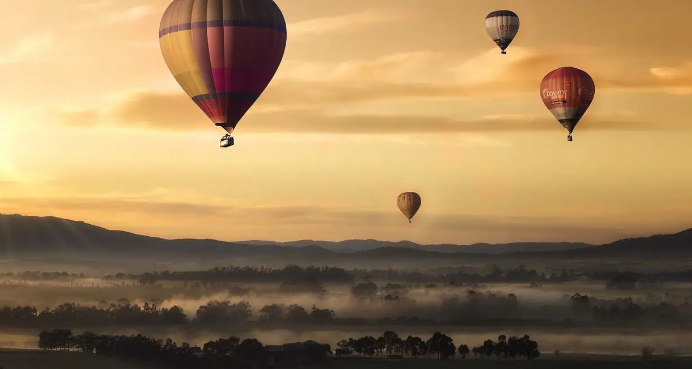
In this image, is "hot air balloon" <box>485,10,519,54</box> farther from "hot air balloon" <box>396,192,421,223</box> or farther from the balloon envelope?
"hot air balloon" <box>396,192,421,223</box>

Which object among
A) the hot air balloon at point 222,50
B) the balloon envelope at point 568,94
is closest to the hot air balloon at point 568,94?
the balloon envelope at point 568,94

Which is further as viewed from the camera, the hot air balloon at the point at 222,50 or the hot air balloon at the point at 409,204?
the hot air balloon at the point at 409,204

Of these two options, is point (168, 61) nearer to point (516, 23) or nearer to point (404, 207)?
point (516, 23)

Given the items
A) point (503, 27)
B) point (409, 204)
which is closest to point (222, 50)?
point (503, 27)

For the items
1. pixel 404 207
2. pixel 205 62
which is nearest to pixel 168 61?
pixel 205 62

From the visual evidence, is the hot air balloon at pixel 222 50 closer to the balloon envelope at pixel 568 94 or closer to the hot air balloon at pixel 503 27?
the balloon envelope at pixel 568 94
